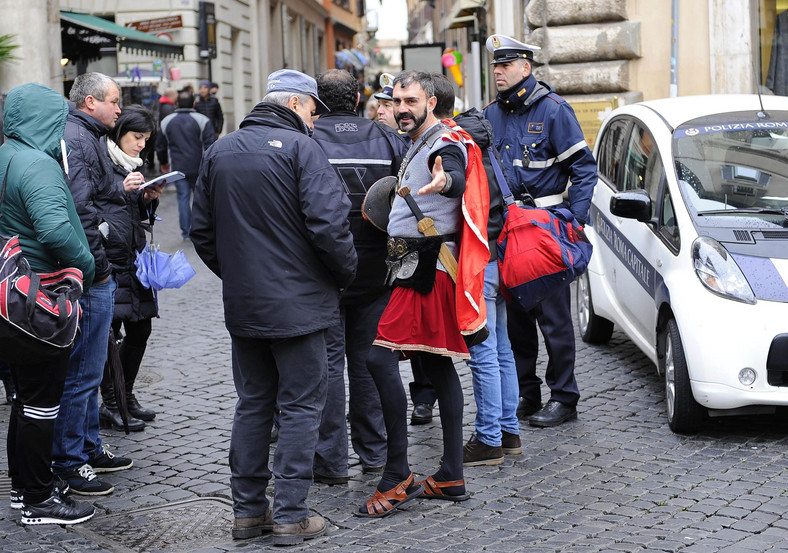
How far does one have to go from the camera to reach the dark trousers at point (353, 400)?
5367mm

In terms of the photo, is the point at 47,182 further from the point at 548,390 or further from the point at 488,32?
the point at 488,32

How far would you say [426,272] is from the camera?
4891mm

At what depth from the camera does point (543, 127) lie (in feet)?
20.0

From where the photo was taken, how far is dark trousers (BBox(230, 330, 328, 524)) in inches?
182

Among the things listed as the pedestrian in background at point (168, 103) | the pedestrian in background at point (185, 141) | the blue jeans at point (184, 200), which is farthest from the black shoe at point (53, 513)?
the pedestrian in background at point (168, 103)

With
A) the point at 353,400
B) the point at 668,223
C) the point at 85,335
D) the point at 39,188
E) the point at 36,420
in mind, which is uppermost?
the point at 39,188

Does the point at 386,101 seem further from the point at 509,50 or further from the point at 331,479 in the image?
the point at 331,479

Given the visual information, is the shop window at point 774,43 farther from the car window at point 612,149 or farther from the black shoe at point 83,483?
the black shoe at point 83,483

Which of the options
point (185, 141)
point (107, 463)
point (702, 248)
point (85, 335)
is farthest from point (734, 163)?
point (185, 141)

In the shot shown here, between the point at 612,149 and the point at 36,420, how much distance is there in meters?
4.59

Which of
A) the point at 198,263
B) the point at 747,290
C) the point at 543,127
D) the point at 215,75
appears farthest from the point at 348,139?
the point at 215,75

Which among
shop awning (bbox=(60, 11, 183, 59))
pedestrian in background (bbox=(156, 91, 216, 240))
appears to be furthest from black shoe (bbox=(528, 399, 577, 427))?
shop awning (bbox=(60, 11, 183, 59))

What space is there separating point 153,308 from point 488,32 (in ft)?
56.0

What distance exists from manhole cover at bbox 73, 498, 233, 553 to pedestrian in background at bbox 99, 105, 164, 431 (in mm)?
1345
